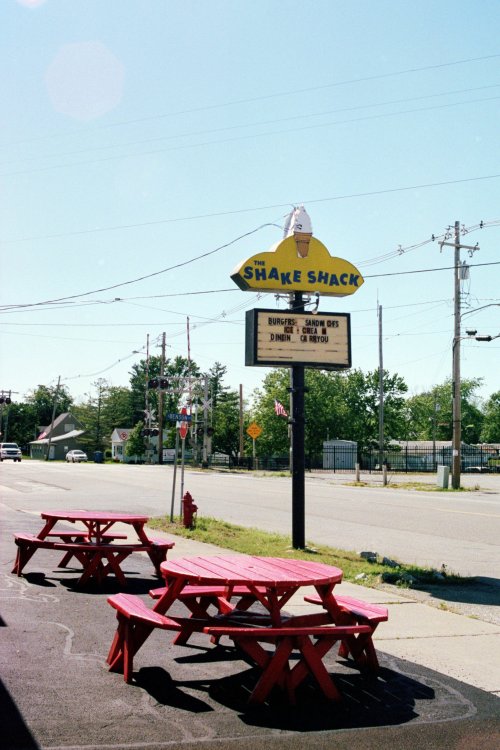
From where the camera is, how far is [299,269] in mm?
12719

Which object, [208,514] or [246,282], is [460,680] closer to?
[246,282]

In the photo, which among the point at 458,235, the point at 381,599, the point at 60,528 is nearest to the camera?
the point at 381,599

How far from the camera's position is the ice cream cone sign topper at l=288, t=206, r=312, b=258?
12664 millimetres

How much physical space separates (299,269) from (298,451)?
3.00 m

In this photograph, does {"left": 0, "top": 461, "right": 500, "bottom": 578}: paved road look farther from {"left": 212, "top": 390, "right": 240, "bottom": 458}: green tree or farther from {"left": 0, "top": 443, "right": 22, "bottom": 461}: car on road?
{"left": 212, "top": 390, "right": 240, "bottom": 458}: green tree

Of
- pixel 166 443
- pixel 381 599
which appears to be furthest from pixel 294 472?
pixel 166 443

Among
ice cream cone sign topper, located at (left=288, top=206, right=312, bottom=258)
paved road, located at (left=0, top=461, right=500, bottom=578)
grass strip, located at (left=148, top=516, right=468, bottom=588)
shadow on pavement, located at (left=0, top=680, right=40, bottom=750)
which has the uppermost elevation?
ice cream cone sign topper, located at (left=288, top=206, right=312, bottom=258)

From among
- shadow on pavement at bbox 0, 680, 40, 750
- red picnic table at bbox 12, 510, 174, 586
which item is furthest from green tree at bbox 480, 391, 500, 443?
shadow on pavement at bbox 0, 680, 40, 750

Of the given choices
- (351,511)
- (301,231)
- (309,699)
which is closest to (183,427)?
(301,231)

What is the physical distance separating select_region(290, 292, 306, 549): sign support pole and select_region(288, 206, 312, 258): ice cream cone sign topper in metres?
0.73

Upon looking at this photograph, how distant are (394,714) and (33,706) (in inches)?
86.5

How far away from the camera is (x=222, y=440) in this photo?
263 feet

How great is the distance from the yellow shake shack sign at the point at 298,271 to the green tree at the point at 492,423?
119 meters

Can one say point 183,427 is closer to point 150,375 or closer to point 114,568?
point 114,568
